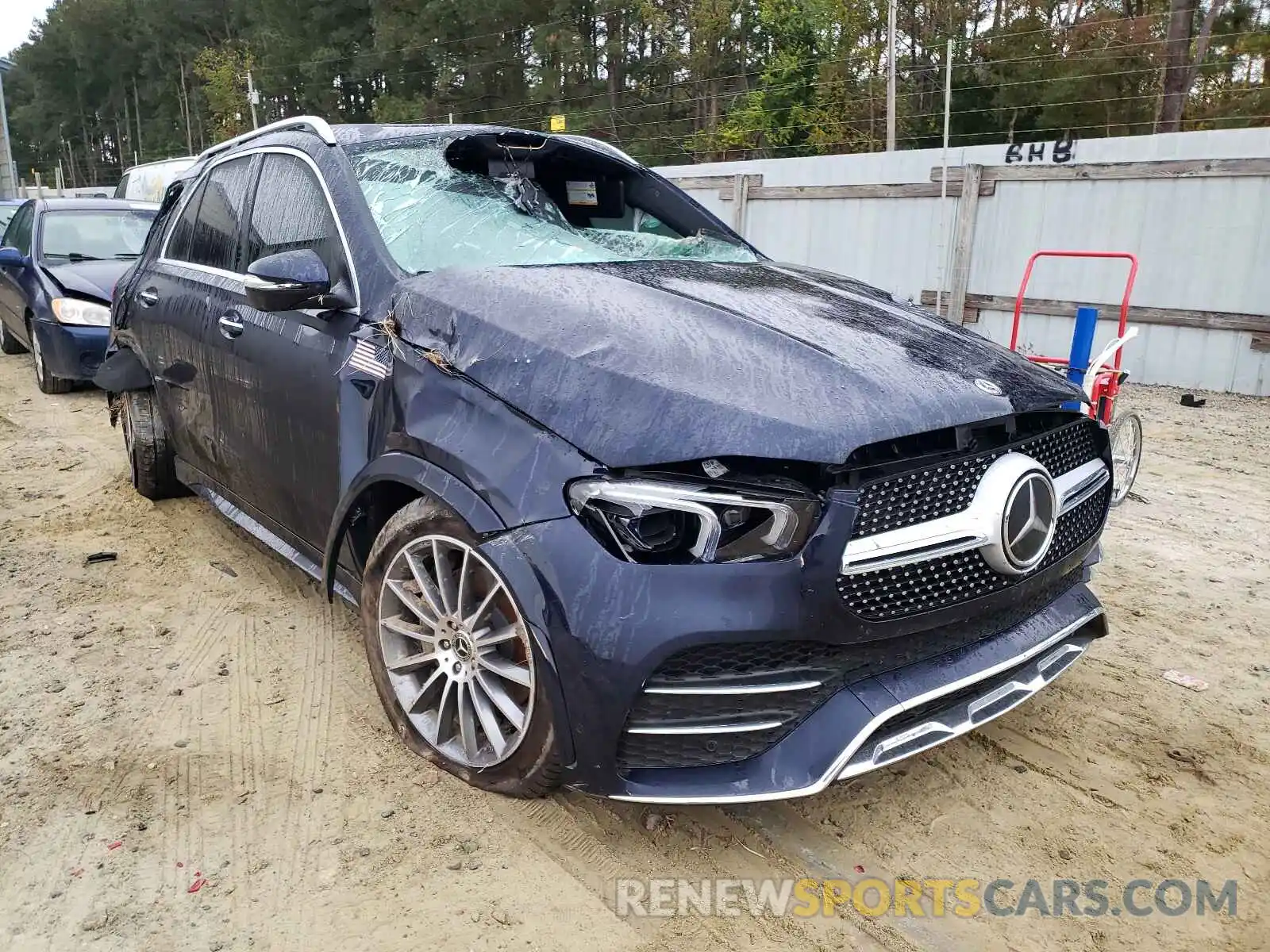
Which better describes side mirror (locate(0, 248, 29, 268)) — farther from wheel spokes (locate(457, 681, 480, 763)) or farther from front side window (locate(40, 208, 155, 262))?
wheel spokes (locate(457, 681, 480, 763))

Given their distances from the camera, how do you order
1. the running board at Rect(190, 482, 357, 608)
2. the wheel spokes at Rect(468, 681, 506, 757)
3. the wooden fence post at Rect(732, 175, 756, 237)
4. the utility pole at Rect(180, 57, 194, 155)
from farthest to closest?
1. the utility pole at Rect(180, 57, 194, 155)
2. the wooden fence post at Rect(732, 175, 756, 237)
3. the running board at Rect(190, 482, 357, 608)
4. the wheel spokes at Rect(468, 681, 506, 757)

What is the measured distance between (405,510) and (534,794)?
830 mm

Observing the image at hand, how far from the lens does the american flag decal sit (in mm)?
2648

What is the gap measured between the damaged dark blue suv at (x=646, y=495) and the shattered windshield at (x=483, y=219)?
0.01m

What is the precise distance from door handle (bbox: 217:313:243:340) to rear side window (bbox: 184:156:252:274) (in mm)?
223

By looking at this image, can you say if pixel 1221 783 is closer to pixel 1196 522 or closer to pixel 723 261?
pixel 723 261

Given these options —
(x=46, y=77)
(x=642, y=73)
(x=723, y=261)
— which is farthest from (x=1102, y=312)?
(x=46, y=77)

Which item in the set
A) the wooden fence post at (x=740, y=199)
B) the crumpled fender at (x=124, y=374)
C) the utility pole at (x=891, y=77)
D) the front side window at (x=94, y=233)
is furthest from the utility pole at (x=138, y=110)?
the crumpled fender at (x=124, y=374)

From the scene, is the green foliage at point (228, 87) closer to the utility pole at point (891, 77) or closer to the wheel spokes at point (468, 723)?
the utility pole at point (891, 77)

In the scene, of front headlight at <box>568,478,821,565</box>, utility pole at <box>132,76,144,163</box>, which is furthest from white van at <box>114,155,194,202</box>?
utility pole at <box>132,76,144,163</box>

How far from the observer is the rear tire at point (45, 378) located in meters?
7.99

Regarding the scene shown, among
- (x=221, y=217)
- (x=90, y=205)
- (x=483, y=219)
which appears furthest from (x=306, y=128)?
(x=90, y=205)

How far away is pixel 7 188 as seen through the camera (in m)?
39.3

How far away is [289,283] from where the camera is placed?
2807 mm
